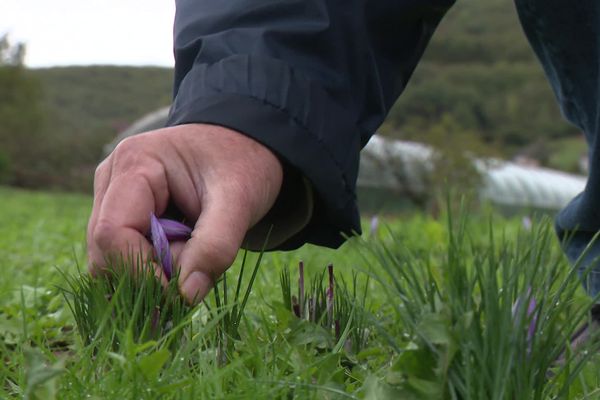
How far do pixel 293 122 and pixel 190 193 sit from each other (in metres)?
0.20

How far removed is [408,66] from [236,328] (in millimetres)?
621

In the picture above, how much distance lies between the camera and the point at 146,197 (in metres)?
1.16

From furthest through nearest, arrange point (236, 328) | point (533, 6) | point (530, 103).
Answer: point (530, 103), point (533, 6), point (236, 328)

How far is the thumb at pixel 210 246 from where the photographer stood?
1130 millimetres

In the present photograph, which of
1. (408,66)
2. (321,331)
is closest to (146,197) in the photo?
(321,331)

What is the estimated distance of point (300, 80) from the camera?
51.6 inches

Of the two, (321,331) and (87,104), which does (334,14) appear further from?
(87,104)

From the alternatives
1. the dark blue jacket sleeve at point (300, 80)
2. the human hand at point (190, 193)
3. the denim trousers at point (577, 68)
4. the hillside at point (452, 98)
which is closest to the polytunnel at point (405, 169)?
the hillside at point (452, 98)

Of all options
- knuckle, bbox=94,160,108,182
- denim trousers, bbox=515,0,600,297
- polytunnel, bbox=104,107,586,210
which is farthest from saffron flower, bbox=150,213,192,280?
polytunnel, bbox=104,107,586,210

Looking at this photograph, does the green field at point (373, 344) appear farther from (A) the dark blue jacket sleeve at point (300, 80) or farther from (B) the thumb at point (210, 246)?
(A) the dark blue jacket sleeve at point (300, 80)

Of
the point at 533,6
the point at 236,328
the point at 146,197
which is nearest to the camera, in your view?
the point at 146,197

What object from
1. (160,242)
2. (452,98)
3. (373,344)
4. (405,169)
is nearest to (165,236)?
(160,242)

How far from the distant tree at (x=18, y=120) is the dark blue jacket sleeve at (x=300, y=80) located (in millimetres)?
29909

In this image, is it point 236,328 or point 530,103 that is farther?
point 530,103
